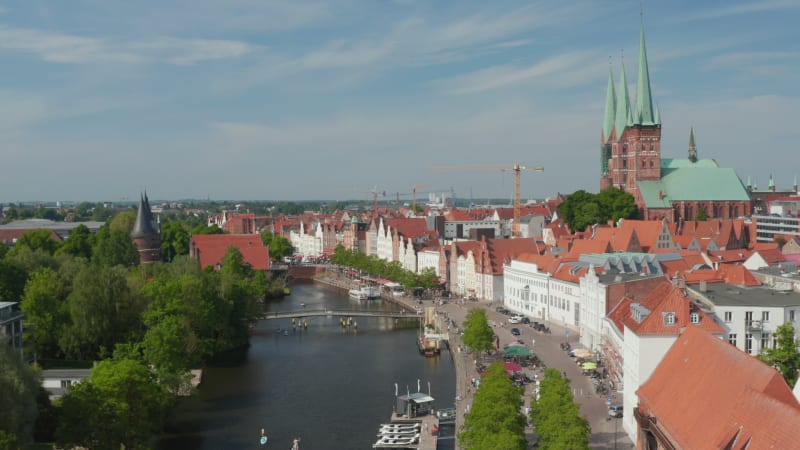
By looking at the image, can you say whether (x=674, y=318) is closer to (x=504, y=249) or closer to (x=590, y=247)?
(x=590, y=247)

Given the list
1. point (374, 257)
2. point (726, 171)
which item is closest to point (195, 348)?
point (374, 257)

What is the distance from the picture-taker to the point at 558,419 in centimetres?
3183

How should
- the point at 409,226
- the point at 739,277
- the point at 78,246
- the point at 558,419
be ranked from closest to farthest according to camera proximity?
the point at 558,419 < the point at 739,277 < the point at 78,246 < the point at 409,226

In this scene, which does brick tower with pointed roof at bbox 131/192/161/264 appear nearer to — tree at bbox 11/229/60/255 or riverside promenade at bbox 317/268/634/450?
tree at bbox 11/229/60/255

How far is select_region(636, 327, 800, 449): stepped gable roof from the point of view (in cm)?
2167

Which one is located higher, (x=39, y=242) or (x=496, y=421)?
(x=39, y=242)

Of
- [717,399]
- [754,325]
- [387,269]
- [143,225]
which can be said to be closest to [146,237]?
[143,225]

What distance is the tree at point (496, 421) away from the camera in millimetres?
30562

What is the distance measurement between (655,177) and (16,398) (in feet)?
338

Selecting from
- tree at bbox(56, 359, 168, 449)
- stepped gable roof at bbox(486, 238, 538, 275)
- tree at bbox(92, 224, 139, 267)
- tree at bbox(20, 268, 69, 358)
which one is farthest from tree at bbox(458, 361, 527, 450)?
tree at bbox(92, 224, 139, 267)

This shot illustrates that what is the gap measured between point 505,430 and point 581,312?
32442 millimetres

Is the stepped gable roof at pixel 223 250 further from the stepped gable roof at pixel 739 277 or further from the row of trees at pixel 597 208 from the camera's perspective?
the stepped gable roof at pixel 739 277

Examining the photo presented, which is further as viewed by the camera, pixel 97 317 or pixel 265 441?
pixel 97 317

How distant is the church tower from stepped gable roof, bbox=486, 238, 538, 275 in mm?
34005
